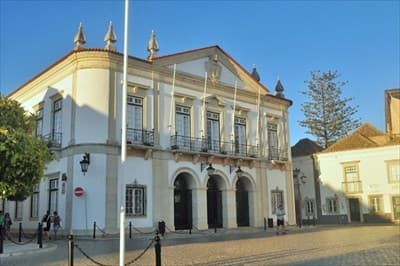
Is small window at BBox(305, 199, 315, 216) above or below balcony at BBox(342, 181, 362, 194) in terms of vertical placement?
below

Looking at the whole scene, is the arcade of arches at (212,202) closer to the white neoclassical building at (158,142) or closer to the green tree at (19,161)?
the white neoclassical building at (158,142)

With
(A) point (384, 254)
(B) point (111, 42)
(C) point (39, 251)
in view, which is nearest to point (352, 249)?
(A) point (384, 254)

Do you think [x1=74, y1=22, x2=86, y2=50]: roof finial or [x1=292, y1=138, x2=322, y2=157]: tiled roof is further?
[x1=292, y1=138, x2=322, y2=157]: tiled roof

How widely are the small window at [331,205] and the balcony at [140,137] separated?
19.2 meters

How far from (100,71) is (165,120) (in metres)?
4.36

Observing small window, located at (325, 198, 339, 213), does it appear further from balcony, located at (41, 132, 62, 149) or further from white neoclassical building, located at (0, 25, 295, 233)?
balcony, located at (41, 132, 62, 149)

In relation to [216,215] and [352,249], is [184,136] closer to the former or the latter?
[216,215]

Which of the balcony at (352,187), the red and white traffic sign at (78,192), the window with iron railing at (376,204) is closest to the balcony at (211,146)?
A: the red and white traffic sign at (78,192)

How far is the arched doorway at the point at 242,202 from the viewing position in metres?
27.9

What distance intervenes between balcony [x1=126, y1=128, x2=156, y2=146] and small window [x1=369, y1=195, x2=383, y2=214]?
20.0m

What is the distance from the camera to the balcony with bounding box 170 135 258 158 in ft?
79.1

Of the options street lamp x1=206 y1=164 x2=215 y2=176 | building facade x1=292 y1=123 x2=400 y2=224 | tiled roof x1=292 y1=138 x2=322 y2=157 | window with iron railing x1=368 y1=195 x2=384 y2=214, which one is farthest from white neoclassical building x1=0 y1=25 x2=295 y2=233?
tiled roof x1=292 y1=138 x2=322 y2=157

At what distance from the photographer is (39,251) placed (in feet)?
46.5

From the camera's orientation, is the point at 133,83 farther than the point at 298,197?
No
